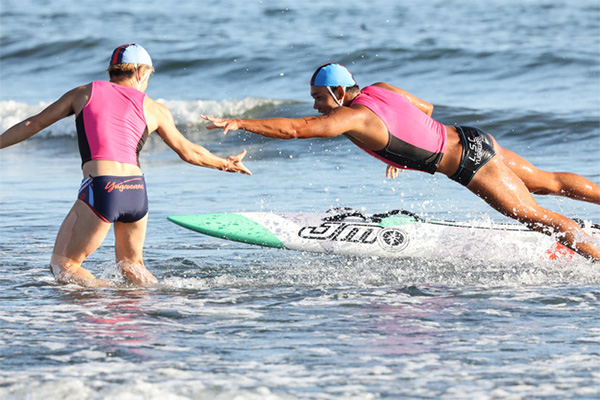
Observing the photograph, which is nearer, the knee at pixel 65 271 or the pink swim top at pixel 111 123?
the pink swim top at pixel 111 123

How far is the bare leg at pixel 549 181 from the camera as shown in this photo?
23.6 ft

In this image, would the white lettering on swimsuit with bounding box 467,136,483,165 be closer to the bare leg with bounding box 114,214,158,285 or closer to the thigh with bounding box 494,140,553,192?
the thigh with bounding box 494,140,553,192

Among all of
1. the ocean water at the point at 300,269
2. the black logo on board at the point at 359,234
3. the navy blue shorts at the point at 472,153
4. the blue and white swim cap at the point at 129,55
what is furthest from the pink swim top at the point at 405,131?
the blue and white swim cap at the point at 129,55

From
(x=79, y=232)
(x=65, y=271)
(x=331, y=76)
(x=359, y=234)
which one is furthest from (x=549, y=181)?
(x=65, y=271)

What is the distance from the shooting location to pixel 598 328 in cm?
537

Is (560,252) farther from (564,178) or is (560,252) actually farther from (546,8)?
(546,8)

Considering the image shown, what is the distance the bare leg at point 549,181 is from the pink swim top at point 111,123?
2978 mm

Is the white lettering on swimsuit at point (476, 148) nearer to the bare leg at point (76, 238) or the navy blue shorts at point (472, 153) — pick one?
the navy blue shorts at point (472, 153)

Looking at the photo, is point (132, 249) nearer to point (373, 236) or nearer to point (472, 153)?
point (373, 236)

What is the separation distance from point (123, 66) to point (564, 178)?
12.1ft

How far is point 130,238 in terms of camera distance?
6.37 m

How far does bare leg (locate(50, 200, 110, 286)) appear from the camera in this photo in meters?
6.04

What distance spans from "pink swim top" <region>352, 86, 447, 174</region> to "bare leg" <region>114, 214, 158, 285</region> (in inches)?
72.5

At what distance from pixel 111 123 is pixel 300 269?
2.34 metres
